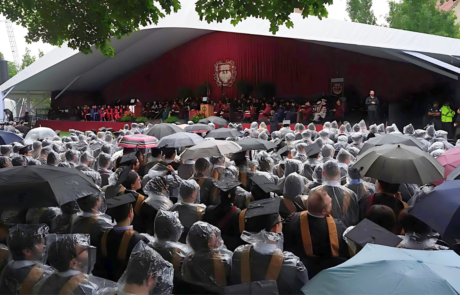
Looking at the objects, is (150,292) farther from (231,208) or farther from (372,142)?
(372,142)

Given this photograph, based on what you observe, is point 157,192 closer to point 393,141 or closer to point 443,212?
point 443,212

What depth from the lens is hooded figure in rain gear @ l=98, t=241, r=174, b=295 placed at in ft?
7.06

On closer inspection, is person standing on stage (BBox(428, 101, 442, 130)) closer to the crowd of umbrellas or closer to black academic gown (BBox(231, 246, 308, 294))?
the crowd of umbrellas

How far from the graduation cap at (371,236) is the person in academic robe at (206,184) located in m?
1.78

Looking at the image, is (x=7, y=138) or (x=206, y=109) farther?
(x=206, y=109)

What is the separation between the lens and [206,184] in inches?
182

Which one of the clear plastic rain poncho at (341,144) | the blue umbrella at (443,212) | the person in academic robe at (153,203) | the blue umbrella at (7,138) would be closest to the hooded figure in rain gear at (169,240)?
the person in academic robe at (153,203)

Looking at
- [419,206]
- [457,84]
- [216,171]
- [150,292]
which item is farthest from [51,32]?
[457,84]

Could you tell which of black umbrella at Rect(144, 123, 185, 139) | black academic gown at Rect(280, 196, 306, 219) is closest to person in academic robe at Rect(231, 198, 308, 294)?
black academic gown at Rect(280, 196, 306, 219)

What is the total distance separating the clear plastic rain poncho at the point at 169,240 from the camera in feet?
9.12

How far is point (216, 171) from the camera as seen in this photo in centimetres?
530

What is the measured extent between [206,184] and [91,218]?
1549 mm

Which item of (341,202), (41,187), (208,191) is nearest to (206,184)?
(208,191)

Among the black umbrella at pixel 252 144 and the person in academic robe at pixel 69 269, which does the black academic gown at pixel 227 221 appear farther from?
the black umbrella at pixel 252 144
